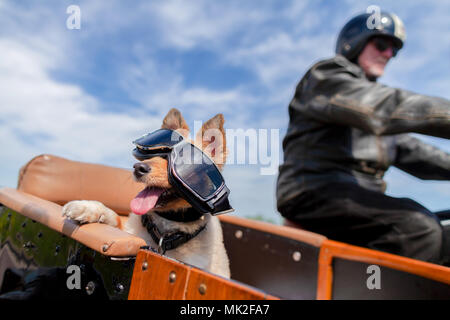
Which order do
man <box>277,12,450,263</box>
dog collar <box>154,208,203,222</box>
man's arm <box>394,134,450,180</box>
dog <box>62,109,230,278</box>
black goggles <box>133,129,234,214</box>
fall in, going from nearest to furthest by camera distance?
black goggles <box>133,129,234,214</box>
man <box>277,12,450,263</box>
dog <box>62,109,230,278</box>
dog collar <box>154,208,203,222</box>
man's arm <box>394,134,450,180</box>

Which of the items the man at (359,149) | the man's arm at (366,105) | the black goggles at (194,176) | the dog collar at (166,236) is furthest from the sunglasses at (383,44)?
the dog collar at (166,236)

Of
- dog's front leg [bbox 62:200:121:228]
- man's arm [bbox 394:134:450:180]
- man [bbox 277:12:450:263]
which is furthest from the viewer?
man's arm [bbox 394:134:450:180]

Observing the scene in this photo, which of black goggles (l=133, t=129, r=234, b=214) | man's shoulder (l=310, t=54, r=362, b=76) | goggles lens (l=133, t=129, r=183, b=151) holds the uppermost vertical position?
man's shoulder (l=310, t=54, r=362, b=76)

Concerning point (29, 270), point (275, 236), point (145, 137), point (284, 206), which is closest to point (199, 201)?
point (145, 137)

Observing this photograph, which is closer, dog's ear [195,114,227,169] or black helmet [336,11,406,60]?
dog's ear [195,114,227,169]

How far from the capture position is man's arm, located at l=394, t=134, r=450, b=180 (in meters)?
2.63

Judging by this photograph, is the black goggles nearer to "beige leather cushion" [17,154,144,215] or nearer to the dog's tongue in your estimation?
the dog's tongue

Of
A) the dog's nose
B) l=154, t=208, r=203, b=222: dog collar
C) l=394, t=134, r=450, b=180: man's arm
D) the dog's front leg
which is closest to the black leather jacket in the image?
l=394, t=134, r=450, b=180: man's arm

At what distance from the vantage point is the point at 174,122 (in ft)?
7.03

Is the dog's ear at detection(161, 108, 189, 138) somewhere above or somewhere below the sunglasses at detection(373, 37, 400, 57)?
below

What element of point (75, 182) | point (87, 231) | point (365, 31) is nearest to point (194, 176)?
point (87, 231)

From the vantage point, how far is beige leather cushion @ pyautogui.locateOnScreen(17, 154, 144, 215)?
8.80 ft
